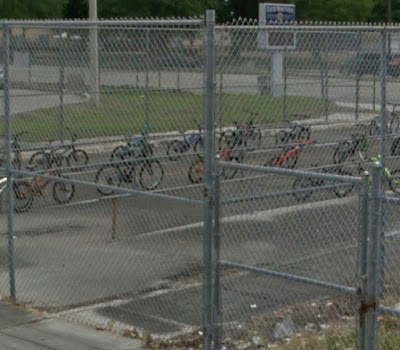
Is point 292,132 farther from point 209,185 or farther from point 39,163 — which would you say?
point 209,185

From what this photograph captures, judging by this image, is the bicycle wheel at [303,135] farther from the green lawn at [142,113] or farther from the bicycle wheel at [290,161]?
the bicycle wheel at [290,161]

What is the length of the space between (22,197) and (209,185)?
23.6 ft

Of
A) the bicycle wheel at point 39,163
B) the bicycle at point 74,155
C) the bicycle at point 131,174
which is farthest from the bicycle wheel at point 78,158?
the bicycle at point 131,174

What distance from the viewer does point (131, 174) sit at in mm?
14281

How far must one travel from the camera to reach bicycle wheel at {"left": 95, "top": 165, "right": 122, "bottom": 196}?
14.4m

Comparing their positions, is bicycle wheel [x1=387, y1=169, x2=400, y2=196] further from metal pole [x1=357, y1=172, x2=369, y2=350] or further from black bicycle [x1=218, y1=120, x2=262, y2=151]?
metal pole [x1=357, y1=172, x2=369, y2=350]

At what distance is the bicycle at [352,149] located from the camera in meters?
16.5

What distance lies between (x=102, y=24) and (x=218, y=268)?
231 cm

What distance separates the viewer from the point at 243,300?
9.52 metres

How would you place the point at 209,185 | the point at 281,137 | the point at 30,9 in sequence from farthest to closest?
the point at 30,9 < the point at 281,137 < the point at 209,185

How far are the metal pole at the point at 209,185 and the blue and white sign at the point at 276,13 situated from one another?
23399 mm

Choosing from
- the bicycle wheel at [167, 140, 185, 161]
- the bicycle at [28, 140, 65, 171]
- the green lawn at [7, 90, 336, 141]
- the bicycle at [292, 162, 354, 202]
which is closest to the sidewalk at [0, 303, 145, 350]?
the bicycle at [292, 162, 354, 202]

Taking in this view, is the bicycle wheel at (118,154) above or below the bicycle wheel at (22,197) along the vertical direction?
above

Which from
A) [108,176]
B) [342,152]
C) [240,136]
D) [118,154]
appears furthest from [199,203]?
[240,136]
